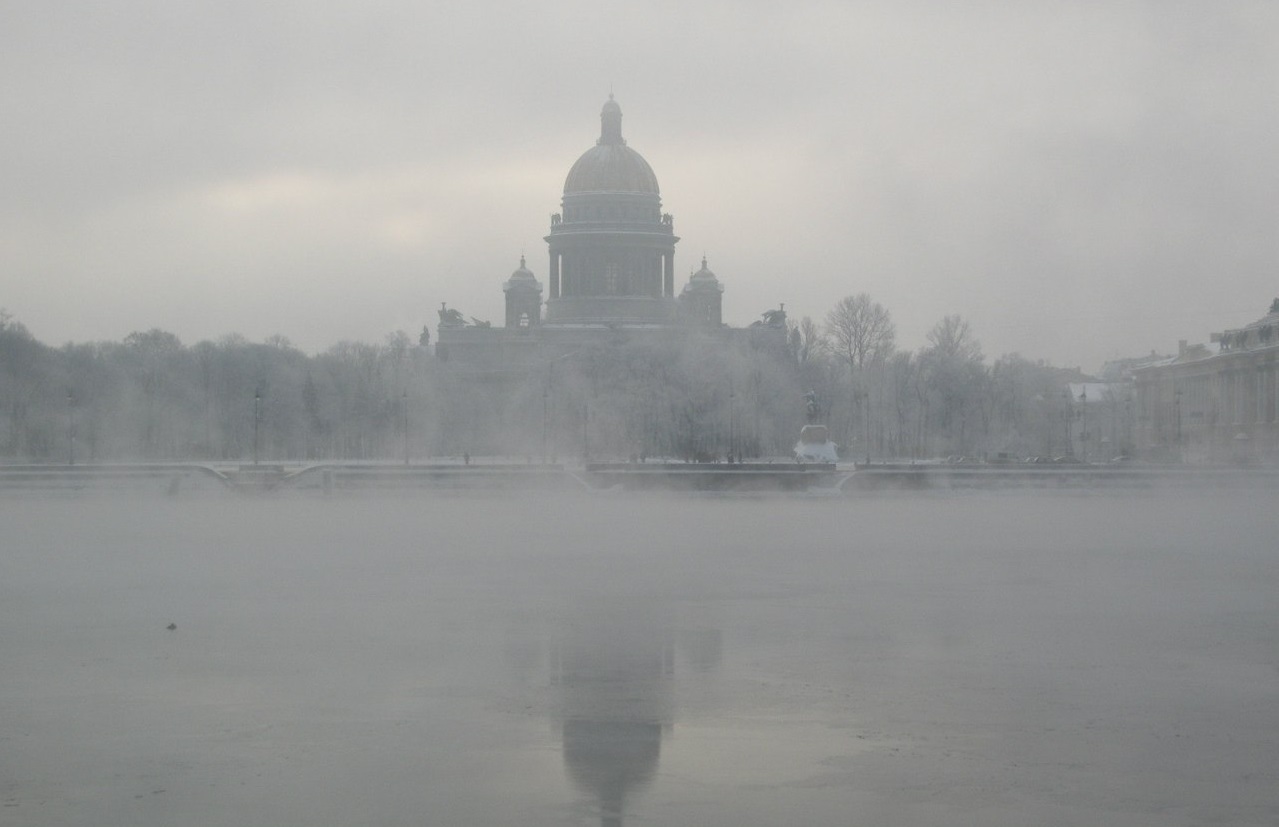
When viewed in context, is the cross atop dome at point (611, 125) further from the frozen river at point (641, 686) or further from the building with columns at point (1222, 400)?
the frozen river at point (641, 686)

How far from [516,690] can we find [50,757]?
3623 millimetres

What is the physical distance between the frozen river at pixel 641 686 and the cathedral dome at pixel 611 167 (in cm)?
7922

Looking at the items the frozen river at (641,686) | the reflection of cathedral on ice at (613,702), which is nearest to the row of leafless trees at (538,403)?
the frozen river at (641,686)

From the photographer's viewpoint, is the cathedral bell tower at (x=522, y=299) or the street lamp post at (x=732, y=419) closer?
the street lamp post at (x=732, y=419)

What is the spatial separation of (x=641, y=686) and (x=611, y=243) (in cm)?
8993

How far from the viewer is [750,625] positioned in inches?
669

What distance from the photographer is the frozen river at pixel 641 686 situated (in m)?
10.3

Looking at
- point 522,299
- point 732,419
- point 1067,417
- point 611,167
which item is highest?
point 611,167

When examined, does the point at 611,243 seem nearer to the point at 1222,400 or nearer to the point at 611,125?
the point at 611,125

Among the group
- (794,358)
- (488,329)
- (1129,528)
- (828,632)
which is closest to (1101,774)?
(828,632)

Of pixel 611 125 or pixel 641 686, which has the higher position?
pixel 611 125

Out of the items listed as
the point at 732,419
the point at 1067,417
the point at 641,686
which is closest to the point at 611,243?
the point at 1067,417

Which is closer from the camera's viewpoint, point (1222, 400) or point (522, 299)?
point (1222, 400)

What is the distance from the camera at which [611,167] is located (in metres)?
104
